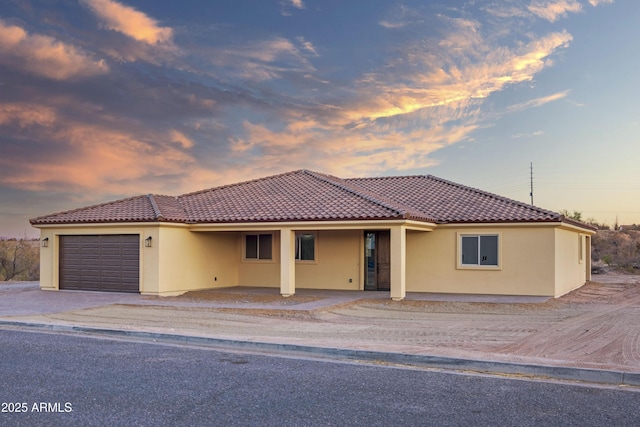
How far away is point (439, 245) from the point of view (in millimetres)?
23969

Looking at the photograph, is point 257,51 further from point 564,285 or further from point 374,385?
point 374,385

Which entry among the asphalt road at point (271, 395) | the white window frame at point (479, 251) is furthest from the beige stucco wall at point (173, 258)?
the asphalt road at point (271, 395)

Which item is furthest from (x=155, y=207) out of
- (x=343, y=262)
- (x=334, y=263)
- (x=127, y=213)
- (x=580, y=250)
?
(x=580, y=250)

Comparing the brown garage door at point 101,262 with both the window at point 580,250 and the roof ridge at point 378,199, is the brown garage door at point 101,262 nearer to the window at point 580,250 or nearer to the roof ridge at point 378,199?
the roof ridge at point 378,199

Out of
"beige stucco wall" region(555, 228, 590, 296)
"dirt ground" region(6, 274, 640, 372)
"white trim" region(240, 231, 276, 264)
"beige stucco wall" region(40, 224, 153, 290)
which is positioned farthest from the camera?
"white trim" region(240, 231, 276, 264)

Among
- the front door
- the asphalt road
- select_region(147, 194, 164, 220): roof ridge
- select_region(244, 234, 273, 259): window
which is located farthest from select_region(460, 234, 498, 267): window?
the asphalt road

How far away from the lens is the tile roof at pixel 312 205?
22484mm

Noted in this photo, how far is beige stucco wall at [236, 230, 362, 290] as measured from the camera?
25141 millimetres

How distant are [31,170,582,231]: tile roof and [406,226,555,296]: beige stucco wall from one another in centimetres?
63

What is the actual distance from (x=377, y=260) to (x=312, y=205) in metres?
3.58

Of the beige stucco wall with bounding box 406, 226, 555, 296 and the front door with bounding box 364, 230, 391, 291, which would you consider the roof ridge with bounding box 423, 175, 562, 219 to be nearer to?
the beige stucco wall with bounding box 406, 226, 555, 296

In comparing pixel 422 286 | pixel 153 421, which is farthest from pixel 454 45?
pixel 153 421

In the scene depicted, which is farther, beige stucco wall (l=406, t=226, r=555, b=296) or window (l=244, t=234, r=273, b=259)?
window (l=244, t=234, r=273, b=259)

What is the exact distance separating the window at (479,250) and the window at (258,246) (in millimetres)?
8030
